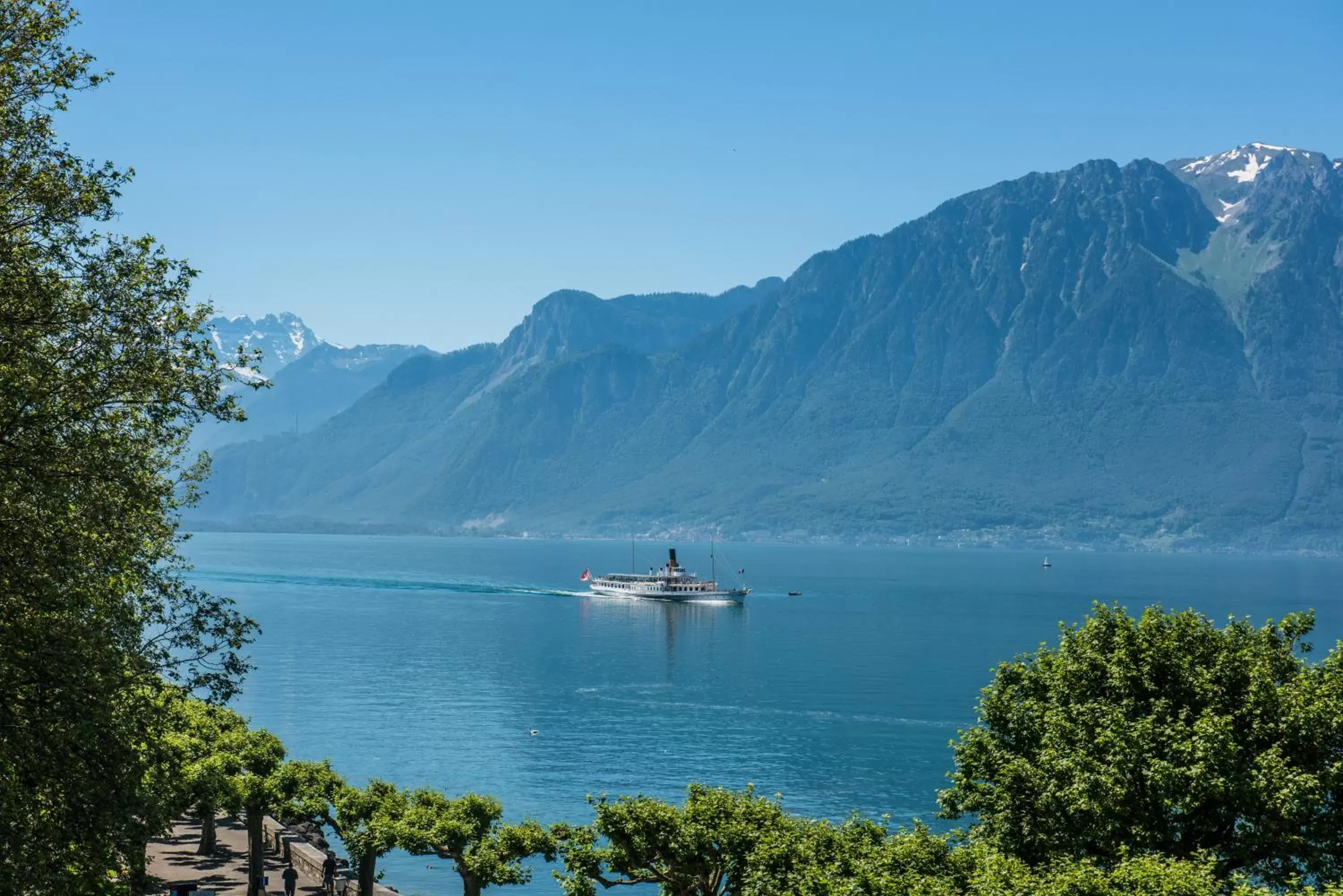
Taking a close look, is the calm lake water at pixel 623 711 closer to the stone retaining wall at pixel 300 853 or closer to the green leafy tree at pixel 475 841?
the stone retaining wall at pixel 300 853

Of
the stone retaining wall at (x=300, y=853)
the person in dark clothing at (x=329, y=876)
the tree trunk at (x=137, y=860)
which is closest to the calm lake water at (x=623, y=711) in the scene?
the stone retaining wall at (x=300, y=853)

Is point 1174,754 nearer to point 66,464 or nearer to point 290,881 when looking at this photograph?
point 66,464

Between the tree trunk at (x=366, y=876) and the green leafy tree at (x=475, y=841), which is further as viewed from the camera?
the tree trunk at (x=366, y=876)

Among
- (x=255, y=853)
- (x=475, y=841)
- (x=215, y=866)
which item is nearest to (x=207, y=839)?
(x=215, y=866)

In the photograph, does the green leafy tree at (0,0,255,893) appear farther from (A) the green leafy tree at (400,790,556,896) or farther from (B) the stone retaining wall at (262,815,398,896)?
(B) the stone retaining wall at (262,815,398,896)

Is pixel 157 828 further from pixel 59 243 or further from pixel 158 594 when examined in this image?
pixel 59 243

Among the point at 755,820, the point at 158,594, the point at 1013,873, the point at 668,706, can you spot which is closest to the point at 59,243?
the point at 158,594

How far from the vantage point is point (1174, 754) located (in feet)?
113

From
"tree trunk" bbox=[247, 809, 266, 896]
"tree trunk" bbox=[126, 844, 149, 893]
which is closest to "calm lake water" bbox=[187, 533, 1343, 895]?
"tree trunk" bbox=[247, 809, 266, 896]

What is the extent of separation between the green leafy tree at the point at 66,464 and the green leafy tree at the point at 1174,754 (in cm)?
2581

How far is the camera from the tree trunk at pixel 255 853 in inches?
2092

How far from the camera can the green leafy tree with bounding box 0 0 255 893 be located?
2064 centimetres

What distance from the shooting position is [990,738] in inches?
1626

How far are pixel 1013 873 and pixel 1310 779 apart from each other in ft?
30.1
